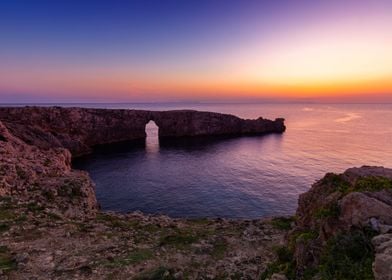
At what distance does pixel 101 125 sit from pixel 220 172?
72284 mm

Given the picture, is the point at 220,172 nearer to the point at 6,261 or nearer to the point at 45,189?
the point at 45,189

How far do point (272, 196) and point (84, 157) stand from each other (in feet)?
208

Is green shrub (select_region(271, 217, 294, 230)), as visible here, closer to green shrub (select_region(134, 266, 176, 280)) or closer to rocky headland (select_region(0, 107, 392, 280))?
rocky headland (select_region(0, 107, 392, 280))

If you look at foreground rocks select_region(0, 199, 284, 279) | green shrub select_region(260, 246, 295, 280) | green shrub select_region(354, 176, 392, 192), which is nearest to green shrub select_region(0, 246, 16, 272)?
foreground rocks select_region(0, 199, 284, 279)

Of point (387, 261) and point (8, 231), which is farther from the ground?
point (387, 261)

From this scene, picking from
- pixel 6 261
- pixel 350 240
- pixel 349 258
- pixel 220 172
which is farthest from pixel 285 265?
pixel 220 172

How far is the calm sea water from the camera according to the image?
49.4m

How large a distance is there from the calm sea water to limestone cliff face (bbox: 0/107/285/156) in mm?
14472

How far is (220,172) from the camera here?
235ft

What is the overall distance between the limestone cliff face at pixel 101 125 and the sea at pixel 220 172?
1310 centimetres

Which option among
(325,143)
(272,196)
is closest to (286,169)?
(272,196)

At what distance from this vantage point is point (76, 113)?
12119cm

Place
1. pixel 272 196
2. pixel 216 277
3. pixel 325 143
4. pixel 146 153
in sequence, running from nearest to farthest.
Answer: pixel 216 277 < pixel 272 196 < pixel 146 153 < pixel 325 143

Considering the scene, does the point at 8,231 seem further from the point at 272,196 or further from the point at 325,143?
the point at 325,143
